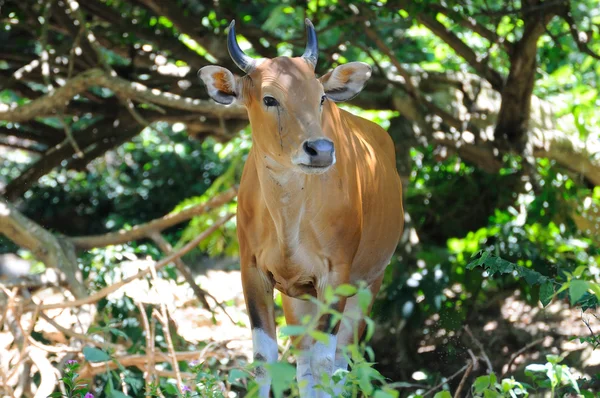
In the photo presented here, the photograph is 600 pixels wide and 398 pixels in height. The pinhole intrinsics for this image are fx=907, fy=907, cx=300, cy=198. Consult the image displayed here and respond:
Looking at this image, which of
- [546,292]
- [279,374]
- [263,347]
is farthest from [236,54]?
[279,374]

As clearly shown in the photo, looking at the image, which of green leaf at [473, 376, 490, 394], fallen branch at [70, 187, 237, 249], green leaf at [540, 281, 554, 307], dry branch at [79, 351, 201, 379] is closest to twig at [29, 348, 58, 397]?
dry branch at [79, 351, 201, 379]

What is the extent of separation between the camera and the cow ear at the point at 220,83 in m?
4.67

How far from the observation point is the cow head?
4.23 meters

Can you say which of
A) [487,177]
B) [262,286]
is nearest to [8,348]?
[262,286]

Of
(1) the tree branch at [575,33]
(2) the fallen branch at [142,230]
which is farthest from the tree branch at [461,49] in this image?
(2) the fallen branch at [142,230]

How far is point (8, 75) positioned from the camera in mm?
9406

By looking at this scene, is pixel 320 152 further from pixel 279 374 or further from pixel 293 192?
pixel 279 374

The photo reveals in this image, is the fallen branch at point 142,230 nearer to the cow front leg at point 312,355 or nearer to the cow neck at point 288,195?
the cow front leg at point 312,355

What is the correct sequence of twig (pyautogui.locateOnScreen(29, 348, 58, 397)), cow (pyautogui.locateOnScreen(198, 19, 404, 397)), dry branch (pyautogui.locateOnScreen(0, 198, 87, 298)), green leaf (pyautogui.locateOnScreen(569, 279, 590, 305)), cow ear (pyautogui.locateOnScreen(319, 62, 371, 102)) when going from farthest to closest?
dry branch (pyautogui.locateOnScreen(0, 198, 87, 298)) < twig (pyautogui.locateOnScreen(29, 348, 58, 397)) < cow ear (pyautogui.locateOnScreen(319, 62, 371, 102)) < cow (pyautogui.locateOnScreen(198, 19, 404, 397)) < green leaf (pyautogui.locateOnScreen(569, 279, 590, 305))

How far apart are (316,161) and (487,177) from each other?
594cm

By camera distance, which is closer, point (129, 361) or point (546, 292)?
point (546, 292)

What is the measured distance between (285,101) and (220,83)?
1.58ft

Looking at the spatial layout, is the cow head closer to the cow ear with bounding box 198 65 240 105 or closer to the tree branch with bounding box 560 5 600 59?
the cow ear with bounding box 198 65 240 105

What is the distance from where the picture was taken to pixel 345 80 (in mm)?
4957
